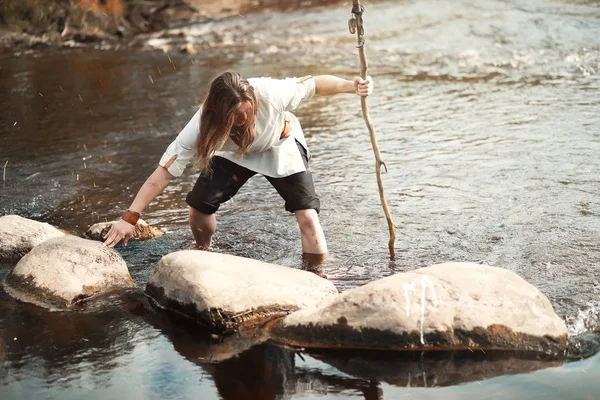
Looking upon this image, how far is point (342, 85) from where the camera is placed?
4980mm

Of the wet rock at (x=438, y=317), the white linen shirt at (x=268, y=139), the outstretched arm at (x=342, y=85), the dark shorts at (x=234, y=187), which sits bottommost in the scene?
the wet rock at (x=438, y=317)

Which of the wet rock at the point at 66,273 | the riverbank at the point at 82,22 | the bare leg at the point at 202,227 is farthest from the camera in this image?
the riverbank at the point at 82,22

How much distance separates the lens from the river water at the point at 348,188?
151 inches

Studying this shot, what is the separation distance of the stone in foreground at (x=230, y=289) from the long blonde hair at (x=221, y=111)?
0.62 metres

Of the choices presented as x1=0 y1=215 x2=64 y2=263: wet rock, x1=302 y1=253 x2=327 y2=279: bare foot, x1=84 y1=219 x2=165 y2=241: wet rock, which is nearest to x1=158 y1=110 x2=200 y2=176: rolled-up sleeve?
x1=302 y1=253 x2=327 y2=279: bare foot

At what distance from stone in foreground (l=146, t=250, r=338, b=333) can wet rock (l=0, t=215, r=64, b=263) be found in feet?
4.46

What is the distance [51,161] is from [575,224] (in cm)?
513

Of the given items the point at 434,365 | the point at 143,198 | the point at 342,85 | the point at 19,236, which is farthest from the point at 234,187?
the point at 434,365

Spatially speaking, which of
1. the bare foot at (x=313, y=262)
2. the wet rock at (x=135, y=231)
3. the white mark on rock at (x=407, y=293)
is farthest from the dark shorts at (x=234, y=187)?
the white mark on rock at (x=407, y=293)

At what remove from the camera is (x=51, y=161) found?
8.29 metres

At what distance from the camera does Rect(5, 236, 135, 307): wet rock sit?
15.7ft

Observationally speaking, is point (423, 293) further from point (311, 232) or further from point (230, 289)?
point (311, 232)

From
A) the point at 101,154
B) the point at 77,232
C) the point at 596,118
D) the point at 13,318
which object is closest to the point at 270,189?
the point at 77,232

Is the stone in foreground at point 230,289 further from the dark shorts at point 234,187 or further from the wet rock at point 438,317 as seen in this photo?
the dark shorts at point 234,187
